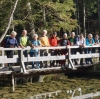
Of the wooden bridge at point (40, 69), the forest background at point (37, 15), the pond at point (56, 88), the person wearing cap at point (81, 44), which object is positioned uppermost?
the forest background at point (37, 15)

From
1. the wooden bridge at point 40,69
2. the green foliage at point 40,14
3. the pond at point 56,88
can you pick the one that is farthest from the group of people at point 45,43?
the green foliage at point 40,14

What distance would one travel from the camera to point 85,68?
15367 mm

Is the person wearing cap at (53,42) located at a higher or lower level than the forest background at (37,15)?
lower

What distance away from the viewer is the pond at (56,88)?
1109cm

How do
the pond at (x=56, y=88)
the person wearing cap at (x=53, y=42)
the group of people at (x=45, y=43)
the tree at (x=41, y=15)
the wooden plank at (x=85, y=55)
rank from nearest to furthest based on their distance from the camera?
1. the pond at (x=56, y=88)
2. the group of people at (x=45, y=43)
3. the person wearing cap at (x=53, y=42)
4. the wooden plank at (x=85, y=55)
5. the tree at (x=41, y=15)

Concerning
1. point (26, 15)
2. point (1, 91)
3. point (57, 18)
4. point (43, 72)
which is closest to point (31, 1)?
point (26, 15)

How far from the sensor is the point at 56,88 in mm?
12680

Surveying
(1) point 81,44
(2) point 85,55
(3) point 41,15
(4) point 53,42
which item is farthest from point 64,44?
(3) point 41,15

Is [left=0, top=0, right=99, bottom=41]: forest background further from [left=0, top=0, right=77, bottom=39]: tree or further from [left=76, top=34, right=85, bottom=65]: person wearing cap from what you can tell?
[left=76, top=34, right=85, bottom=65]: person wearing cap

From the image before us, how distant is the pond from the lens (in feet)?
36.4

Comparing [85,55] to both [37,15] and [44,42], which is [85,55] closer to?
[44,42]

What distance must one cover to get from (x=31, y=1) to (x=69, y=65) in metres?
5.94

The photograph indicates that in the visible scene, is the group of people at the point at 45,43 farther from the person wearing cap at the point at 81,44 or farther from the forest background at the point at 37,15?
the forest background at the point at 37,15

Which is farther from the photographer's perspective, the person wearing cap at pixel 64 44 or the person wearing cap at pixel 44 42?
the person wearing cap at pixel 64 44
